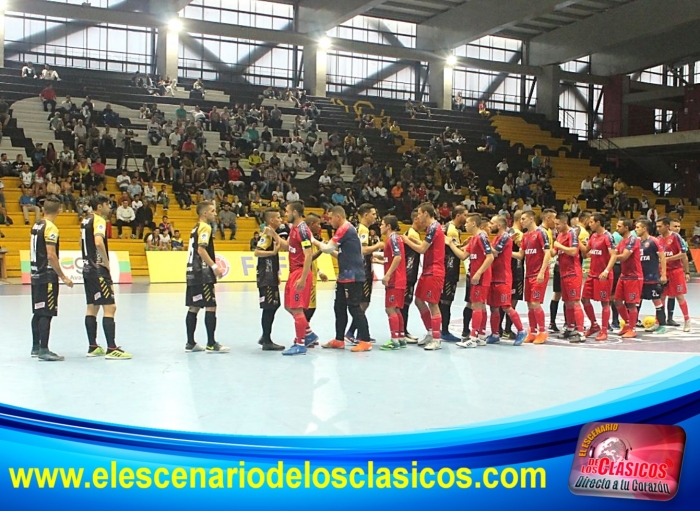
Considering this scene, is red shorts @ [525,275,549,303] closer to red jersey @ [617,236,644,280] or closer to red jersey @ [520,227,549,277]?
red jersey @ [520,227,549,277]

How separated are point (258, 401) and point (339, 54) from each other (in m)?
35.0

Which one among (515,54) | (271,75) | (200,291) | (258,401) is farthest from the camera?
(515,54)

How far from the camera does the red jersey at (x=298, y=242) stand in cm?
874

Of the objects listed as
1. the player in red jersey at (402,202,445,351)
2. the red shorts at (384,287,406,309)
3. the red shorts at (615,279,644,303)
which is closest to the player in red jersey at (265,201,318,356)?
the red shorts at (384,287,406,309)

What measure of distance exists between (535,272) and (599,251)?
1510 millimetres

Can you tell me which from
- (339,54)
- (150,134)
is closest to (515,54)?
(339,54)

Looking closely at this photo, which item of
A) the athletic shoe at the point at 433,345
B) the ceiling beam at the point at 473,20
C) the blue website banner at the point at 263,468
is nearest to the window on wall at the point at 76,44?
the ceiling beam at the point at 473,20

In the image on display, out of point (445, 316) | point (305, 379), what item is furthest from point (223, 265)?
point (305, 379)

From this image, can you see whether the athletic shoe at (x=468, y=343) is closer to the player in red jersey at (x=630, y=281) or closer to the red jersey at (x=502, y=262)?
the red jersey at (x=502, y=262)

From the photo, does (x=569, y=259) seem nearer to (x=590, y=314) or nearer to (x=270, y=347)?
(x=590, y=314)

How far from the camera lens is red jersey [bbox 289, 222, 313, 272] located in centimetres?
874

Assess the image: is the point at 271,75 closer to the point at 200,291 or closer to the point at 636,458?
the point at 200,291

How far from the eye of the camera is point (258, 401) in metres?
6.19

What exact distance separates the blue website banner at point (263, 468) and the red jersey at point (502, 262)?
25.7 feet
